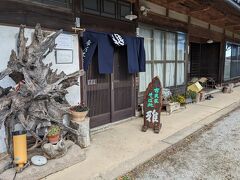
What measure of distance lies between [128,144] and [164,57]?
3.73m

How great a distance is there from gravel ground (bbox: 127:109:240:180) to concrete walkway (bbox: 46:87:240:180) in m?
0.20

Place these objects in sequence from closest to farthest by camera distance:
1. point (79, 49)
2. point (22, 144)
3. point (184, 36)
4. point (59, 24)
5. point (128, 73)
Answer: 1. point (22, 144)
2. point (59, 24)
3. point (79, 49)
4. point (128, 73)
5. point (184, 36)

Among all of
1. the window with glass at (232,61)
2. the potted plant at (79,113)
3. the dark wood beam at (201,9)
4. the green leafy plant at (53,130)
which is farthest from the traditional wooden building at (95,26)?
the window with glass at (232,61)

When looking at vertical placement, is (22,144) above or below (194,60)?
below

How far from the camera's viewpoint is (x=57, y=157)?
3025 millimetres

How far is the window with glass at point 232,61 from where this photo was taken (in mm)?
10859

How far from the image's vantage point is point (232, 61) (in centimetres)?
1155

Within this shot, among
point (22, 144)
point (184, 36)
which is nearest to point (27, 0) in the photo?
point (22, 144)

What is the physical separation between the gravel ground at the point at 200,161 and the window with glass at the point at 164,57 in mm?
2485

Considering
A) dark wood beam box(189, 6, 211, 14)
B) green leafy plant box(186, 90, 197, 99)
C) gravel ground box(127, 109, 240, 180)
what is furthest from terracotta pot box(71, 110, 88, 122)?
dark wood beam box(189, 6, 211, 14)

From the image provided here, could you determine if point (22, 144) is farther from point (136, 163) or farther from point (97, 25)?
point (97, 25)

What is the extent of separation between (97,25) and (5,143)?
294 centimetres

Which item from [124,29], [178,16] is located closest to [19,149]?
[124,29]

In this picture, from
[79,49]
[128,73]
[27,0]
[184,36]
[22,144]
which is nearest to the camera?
[22,144]
